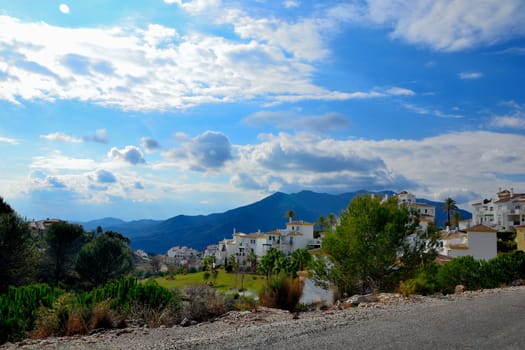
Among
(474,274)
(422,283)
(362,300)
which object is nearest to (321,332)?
(362,300)

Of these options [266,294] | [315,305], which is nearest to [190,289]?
[266,294]

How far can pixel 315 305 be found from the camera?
14.2 metres

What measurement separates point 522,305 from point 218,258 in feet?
277

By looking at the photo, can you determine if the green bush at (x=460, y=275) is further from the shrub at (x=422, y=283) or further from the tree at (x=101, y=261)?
the tree at (x=101, y=261)

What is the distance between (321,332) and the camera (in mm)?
8039

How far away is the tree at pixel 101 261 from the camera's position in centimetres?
4731

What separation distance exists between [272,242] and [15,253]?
186ft

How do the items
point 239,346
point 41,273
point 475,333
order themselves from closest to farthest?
point 239,346 → point 475,333 → point 41,273

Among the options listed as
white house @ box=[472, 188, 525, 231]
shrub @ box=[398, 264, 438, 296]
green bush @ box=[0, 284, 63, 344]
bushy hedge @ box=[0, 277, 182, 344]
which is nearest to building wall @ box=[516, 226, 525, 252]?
white house @ box=[472, 188, 525, 231]

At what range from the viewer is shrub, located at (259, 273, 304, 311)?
43.4 feet

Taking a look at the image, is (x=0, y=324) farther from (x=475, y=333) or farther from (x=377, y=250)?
(x=377, y=250)

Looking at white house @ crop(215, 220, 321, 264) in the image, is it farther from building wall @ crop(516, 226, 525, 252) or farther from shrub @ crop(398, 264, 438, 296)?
shrub @ crop(398, 264, 438, 296)

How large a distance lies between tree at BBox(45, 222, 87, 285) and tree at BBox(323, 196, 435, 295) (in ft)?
125

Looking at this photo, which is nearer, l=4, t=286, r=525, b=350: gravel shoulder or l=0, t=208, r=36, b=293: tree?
l=4, t=286, r=525, b=350: gravel shoulder
